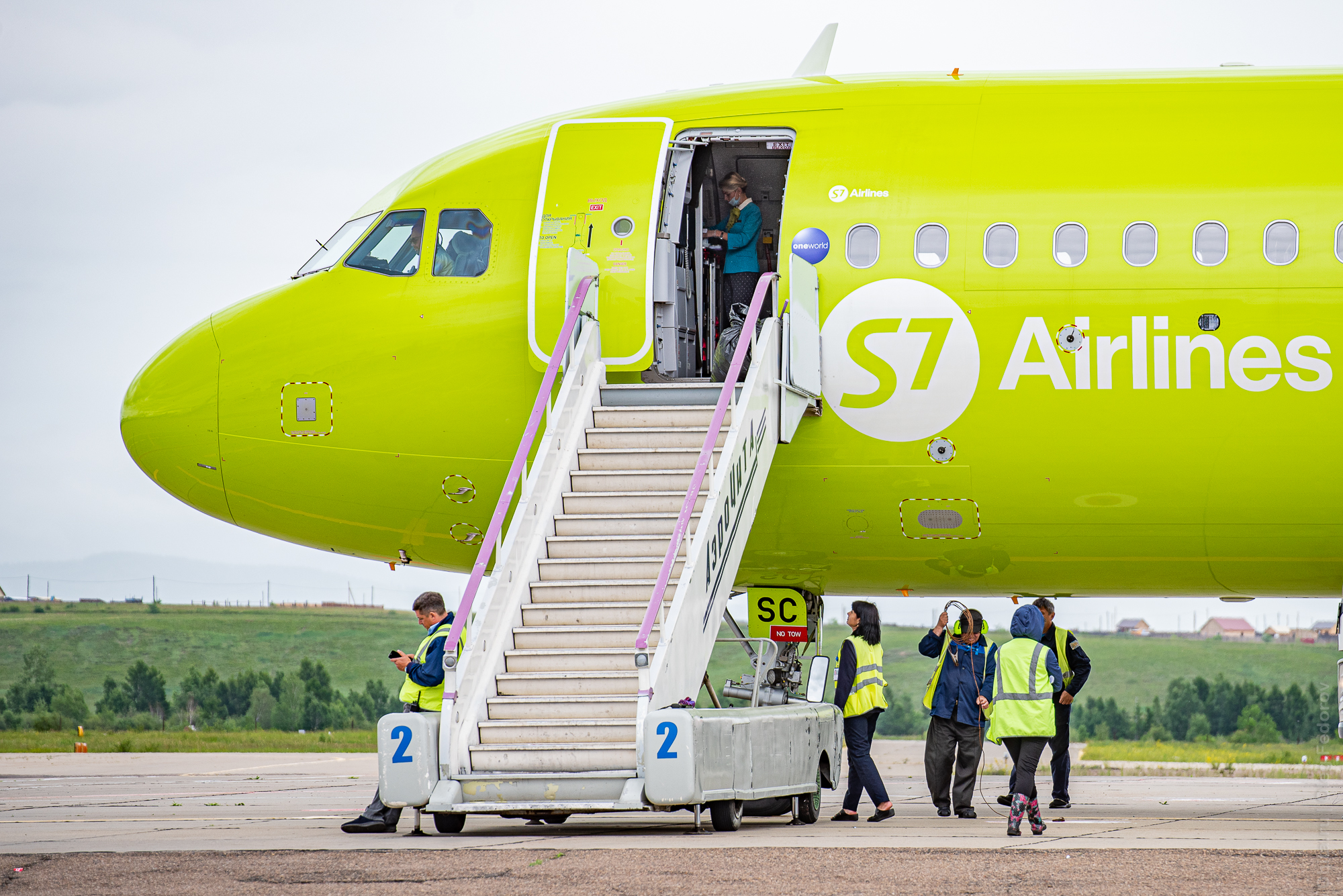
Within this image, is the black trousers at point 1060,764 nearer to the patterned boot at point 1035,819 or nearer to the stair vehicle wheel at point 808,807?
the stair vehicle wheel at point 808,807

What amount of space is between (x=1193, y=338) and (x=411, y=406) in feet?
21.7

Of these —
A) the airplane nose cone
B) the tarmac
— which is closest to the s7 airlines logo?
the tarmac

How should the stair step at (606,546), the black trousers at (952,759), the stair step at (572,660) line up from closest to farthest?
the stair step at (572,660), the stair step at (606,546), the black trousers at (952,759)

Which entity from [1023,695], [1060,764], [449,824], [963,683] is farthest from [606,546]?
[1060,764]

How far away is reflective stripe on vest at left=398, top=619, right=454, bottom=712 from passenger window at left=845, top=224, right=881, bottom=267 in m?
4.56

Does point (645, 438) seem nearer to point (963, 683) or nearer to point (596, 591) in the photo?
point (596, 591)

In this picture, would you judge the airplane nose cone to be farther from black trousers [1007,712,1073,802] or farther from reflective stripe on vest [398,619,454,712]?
black trousers [1007,712,1073,802]

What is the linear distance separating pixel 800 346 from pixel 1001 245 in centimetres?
190

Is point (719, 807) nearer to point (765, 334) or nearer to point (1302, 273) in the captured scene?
point (765, 334)

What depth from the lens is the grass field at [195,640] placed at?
188ft

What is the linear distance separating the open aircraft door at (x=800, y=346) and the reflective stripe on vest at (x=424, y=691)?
331 cm

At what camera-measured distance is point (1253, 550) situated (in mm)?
12734

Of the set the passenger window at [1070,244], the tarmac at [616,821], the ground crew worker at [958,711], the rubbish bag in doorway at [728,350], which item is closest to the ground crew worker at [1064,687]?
the tarmac at [616,821]

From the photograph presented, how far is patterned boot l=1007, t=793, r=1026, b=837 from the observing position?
10391 millimetres
